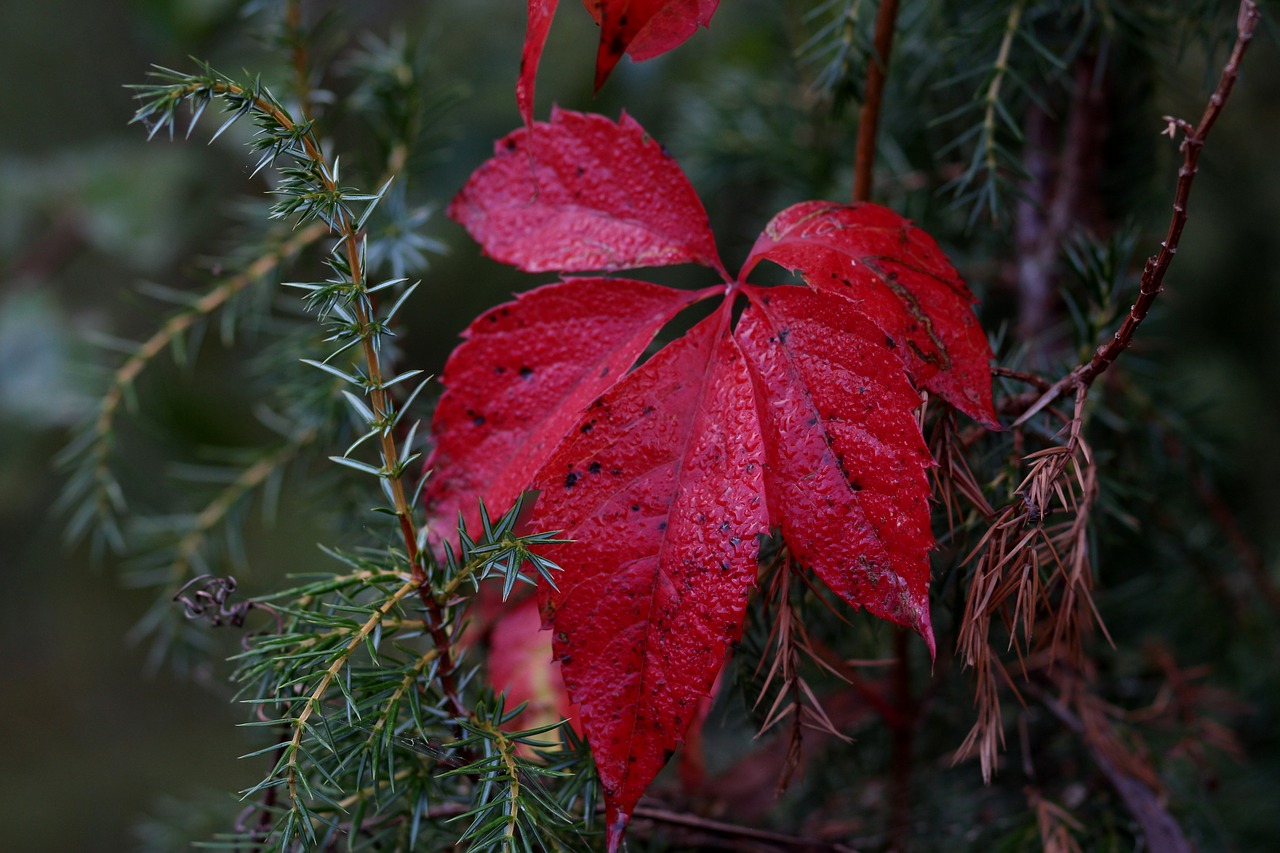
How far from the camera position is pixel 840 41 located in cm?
39

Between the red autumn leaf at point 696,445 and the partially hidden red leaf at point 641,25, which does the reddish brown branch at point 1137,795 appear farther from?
the partially hidden red leaf at point 641,25

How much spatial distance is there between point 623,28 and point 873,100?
141 mm

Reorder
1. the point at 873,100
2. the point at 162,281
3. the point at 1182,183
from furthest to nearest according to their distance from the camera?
the point at 162,281, the point at 873,100, the point at 1182,183

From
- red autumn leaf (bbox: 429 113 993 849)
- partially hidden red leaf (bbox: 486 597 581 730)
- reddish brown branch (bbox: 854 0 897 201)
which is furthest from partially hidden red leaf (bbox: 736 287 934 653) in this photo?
partially hidden red leaf (bbox: 486 597 581 730)

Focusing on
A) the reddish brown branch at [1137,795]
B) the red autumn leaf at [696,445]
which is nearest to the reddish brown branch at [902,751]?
the reddish brown branch at [1137,795]

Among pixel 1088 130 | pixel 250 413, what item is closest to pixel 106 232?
pixel 250 413

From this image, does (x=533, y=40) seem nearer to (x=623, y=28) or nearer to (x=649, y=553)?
(x=623, y=28)

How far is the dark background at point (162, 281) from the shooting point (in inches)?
29.6

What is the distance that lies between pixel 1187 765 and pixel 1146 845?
10 cm

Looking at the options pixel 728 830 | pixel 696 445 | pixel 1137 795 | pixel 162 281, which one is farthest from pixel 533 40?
pixel 162 281

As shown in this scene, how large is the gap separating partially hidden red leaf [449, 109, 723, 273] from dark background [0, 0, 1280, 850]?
0.71 ft

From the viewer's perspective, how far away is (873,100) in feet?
1.21

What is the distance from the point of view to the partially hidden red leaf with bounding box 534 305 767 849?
0.27 meters

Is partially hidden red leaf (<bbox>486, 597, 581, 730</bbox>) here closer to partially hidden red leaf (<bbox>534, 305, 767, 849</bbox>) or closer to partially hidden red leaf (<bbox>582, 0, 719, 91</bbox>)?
partially hidden red leaf (<bbox>534, 305, 767, 849</bbox>)
